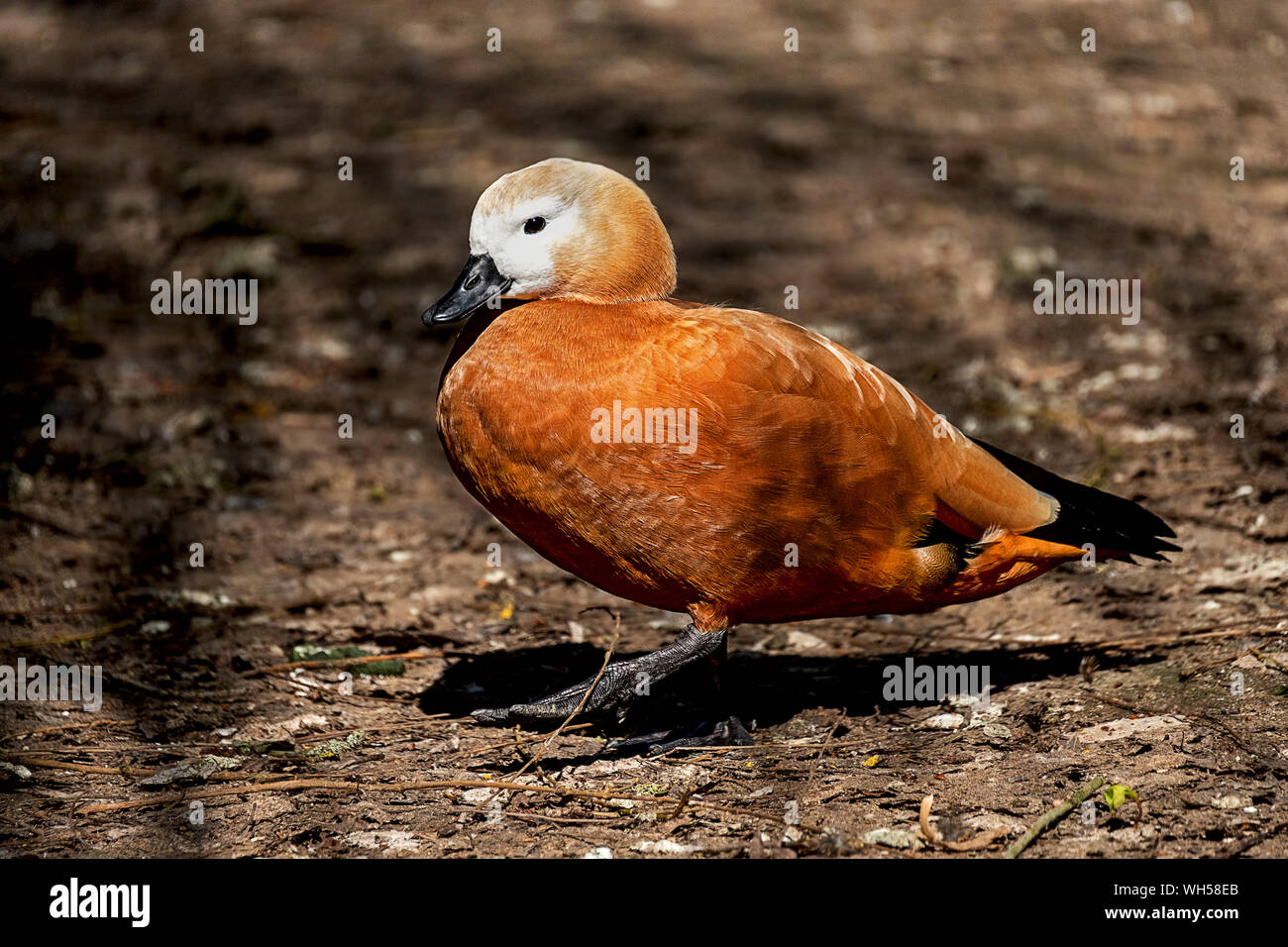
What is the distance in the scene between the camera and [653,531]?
11.5 ft

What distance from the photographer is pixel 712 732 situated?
392cm

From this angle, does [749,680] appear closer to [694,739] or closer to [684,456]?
[694,739]

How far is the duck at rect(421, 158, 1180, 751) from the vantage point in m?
3.46

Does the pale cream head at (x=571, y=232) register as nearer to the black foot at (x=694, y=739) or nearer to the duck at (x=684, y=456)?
the duck at (x=684, y=456)

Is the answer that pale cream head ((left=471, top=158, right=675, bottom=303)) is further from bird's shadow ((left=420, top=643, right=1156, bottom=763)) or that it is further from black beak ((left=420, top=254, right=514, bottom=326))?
bird's shadow ((left=420, top=643, right=1156, bottom=763))

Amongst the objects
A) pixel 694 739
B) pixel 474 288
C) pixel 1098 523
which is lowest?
pixel 694 739

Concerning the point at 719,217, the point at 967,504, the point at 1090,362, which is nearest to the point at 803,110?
the point at 719,217

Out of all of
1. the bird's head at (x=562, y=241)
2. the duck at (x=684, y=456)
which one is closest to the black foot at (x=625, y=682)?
the duck at (x=684, y=456)

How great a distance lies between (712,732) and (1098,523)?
129cm

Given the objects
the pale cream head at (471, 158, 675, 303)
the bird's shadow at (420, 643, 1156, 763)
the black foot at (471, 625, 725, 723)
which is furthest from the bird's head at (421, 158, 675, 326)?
the bird's shadow at (420, 643, 1156, 763)

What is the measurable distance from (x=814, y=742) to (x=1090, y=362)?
3.38 meters

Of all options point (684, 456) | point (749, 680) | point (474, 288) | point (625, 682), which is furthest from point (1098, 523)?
point (474, 288)

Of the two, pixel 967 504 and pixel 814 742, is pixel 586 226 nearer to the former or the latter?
pixel 967 504
